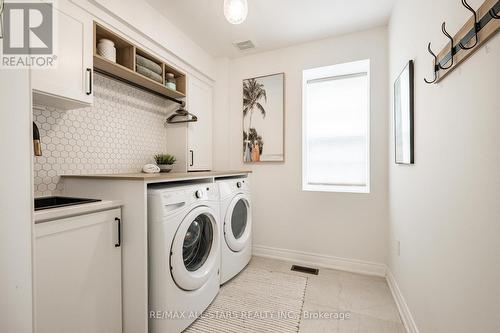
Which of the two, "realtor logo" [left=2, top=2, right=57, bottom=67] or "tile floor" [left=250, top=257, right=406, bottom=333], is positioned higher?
"realtor logo" [left=2, top=2, right=57, bottom=67]

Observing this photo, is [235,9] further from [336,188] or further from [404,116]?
[336,188]

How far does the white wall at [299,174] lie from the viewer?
229 cm

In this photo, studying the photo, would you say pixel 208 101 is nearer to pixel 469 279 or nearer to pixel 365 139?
pixel 365 139

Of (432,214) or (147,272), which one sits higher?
(432,214)

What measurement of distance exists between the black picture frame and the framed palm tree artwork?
3.80ft

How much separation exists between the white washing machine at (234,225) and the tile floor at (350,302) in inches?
15.6

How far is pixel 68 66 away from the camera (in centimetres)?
135

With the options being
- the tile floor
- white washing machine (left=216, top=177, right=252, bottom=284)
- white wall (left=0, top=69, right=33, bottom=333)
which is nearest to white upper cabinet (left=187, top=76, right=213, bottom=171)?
white washing machine (left=216, top=177, right=252, bottom=284)

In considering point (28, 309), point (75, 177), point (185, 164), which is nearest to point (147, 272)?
point (28, 309)

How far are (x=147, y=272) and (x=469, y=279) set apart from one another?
4.94 feet

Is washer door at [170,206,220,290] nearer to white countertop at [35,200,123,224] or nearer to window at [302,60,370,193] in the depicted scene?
white countertop at [35,200,123,224]

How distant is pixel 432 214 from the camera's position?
1.16 meters

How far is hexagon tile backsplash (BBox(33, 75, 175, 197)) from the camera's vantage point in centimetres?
151

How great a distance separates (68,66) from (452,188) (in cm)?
211
